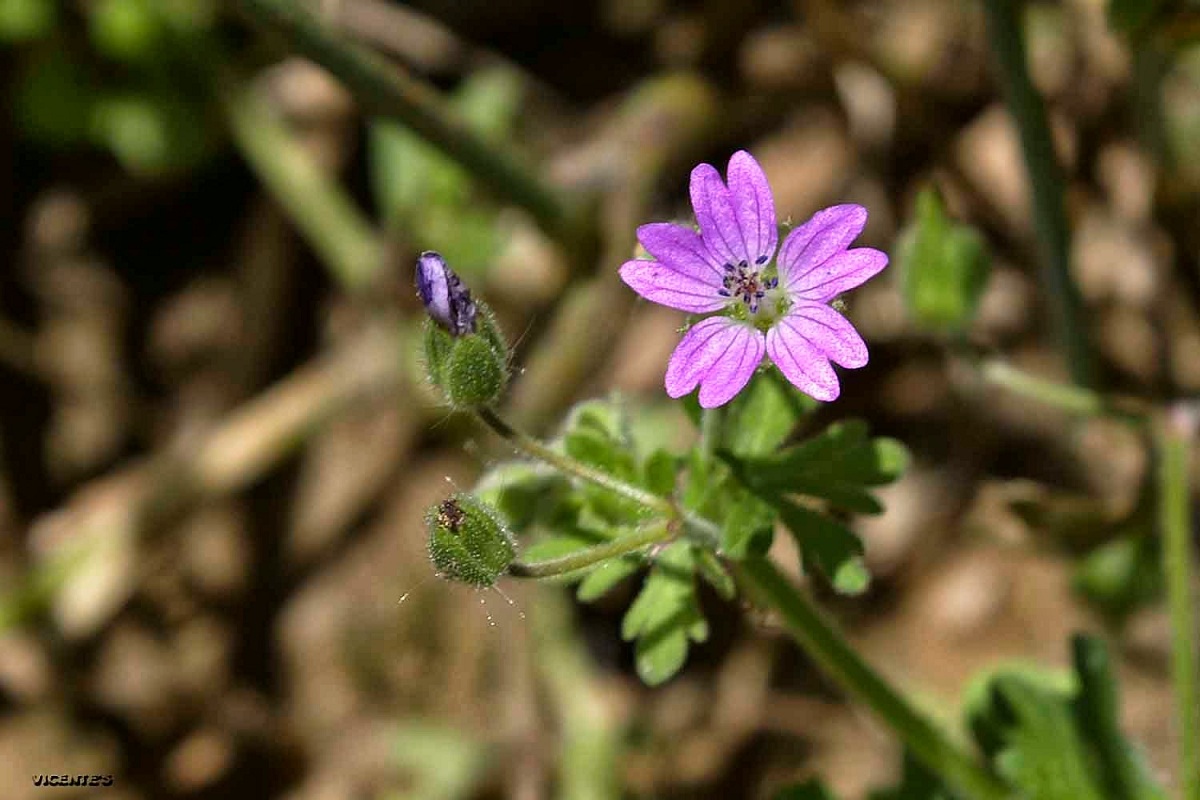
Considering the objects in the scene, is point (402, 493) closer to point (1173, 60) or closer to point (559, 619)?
point (559, 619)

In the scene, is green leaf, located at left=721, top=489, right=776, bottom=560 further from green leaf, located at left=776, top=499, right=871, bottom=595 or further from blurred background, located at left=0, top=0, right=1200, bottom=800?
blurred background, located at left=0, top=0, right=1200, bottom=800

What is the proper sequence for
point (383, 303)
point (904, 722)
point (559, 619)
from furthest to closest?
1. point (383, 303)
2. point (559, 619)
3. point (904, 722)

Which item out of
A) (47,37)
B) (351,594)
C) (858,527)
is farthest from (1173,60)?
(47,37)

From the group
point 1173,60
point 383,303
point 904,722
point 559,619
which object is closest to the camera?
point 904,722

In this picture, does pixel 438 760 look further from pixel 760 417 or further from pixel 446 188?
pixel 760 417

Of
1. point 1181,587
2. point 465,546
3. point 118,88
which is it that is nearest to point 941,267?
point 1181,587

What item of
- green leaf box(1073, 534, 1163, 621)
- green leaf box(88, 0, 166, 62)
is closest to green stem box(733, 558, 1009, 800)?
green leaf box(1073, 534, 1163, 621)
